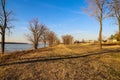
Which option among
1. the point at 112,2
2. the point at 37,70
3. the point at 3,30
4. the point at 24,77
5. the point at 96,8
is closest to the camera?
the point at 24,77

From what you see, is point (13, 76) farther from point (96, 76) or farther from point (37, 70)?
point (96, 76)

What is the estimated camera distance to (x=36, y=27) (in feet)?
162

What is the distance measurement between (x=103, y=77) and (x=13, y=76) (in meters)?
4.72

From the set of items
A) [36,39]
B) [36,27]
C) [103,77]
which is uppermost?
[36,27]

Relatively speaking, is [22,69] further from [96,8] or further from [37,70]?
[96,8]

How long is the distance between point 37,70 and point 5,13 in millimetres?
12206

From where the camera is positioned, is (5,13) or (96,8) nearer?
(5,13)

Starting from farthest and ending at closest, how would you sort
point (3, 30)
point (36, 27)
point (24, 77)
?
point (36, 27) < point (3, 30) < point (24, 77)

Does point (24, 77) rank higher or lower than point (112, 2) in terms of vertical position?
lower

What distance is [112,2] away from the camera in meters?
11.4

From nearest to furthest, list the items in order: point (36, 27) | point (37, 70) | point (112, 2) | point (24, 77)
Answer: point (24, 77)
point (37, 70)
point (112, 2)
point (36, 27)

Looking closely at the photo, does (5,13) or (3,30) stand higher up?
(5,13)

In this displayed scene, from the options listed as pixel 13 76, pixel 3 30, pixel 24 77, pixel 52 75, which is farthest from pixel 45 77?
pixel 3 30

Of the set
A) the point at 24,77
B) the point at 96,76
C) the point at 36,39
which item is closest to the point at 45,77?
the point at 24,77
